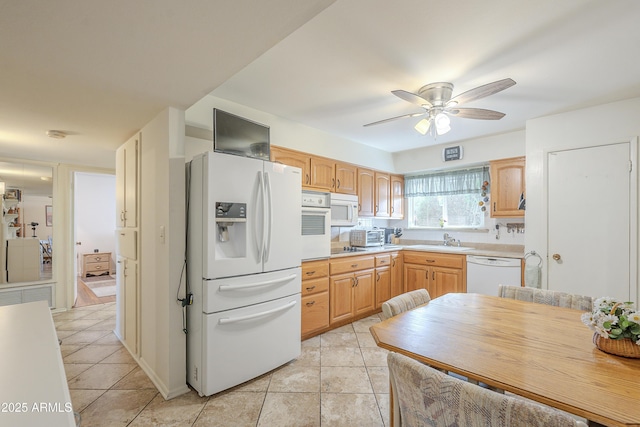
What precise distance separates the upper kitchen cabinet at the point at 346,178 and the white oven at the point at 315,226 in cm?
53

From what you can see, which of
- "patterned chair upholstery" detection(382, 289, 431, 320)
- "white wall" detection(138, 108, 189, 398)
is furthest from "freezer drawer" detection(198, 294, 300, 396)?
"patterned chair upholstery" detection(382, 289, 431, 320)

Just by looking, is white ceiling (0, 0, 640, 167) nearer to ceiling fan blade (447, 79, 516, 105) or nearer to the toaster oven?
ceiling fan blade (447, 79, 516, 105)

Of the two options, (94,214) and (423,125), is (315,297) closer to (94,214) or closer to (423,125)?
(423,125)

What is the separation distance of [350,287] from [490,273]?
1.65 meters

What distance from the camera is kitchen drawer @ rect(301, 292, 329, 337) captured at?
3.02 meters

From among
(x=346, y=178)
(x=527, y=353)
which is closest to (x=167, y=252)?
(x=527, y=353)

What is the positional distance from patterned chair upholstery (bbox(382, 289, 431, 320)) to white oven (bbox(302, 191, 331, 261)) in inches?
55.5

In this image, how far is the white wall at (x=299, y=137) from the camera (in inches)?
99.6

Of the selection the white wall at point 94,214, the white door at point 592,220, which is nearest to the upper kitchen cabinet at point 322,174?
the white door at point 592,220

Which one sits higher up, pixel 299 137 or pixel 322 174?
pixel 299 137

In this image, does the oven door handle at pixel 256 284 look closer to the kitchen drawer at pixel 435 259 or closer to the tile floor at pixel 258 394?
the tile floor at pixel 258 394

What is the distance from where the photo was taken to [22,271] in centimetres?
380

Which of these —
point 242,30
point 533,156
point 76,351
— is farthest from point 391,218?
point 76,351

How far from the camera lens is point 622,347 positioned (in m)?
1.11
